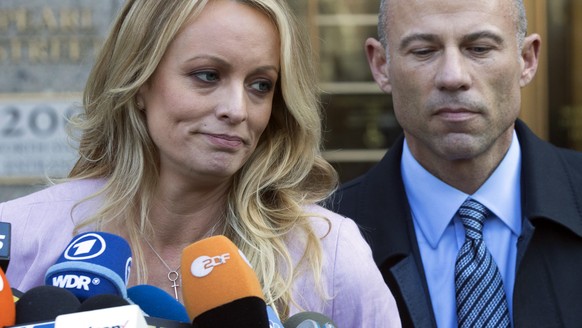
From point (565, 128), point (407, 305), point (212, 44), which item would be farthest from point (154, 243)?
point (565, 128)

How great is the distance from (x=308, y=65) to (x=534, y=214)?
836 millimetres

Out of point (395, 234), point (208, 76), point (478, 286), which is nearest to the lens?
point (208, 76)

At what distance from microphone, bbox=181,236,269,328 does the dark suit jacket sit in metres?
1.21

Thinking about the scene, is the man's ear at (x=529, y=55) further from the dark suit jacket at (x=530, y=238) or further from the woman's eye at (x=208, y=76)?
the woman's eye at (x=208, y=76)

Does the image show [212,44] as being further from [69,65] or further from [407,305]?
[69,65]

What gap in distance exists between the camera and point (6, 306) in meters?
2.05

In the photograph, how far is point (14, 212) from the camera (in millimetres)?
3049

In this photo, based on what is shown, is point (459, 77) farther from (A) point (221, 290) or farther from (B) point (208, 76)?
(A) point (221, 290)

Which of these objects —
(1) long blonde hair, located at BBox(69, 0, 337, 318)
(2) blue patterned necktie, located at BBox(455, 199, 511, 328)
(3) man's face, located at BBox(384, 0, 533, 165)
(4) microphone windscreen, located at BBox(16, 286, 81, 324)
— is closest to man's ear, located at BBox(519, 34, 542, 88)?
(3) man's face, located at BBox(384, 0, 533, 165)

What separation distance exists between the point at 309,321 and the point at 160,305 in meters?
0.30

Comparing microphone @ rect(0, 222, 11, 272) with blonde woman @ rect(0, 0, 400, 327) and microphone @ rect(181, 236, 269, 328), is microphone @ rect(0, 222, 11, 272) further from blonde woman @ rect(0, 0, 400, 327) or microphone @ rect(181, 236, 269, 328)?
blonde woman @ rect(0, 0, 400, 327)

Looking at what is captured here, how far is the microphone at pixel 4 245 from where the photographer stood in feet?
7.59

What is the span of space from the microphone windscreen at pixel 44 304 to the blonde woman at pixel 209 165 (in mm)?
778

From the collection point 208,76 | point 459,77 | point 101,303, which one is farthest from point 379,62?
point 101,303
